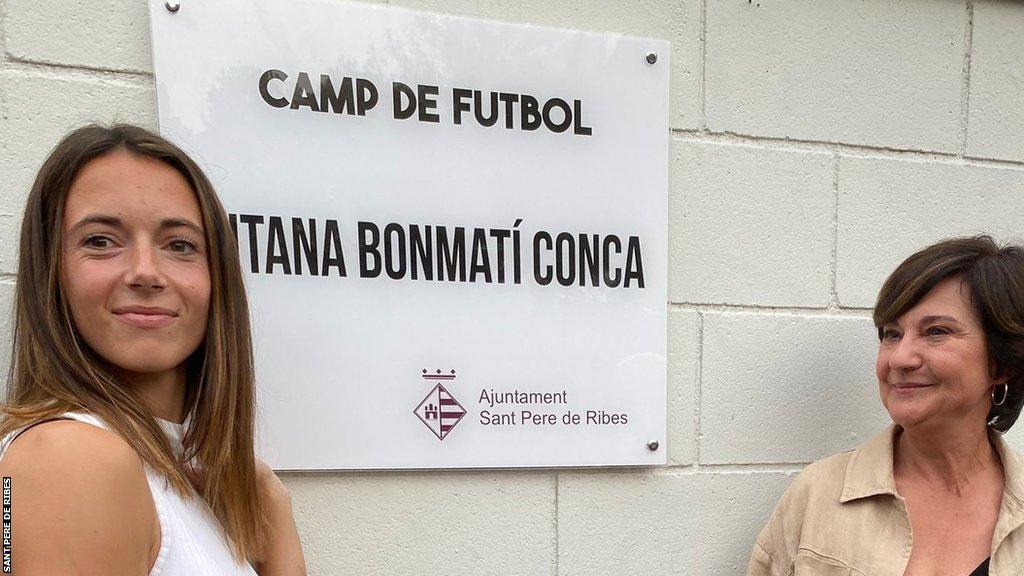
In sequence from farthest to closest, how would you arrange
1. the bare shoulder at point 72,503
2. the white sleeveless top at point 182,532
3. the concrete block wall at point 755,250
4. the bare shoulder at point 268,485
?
the concrete block wall at point 755,250
the bare shoulder at point 268,485
the white sleeveless top at point 182,532
the bare shoulder at point 72,503

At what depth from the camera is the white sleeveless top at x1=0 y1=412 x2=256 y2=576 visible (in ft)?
3.11

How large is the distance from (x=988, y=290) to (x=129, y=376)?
1.56 meters

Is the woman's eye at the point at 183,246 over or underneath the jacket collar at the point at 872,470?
over

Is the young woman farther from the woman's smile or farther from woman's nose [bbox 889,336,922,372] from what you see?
woman's nose [bbox 889,336,922,372]

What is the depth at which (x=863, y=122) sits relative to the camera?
187 cm

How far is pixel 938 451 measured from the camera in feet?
5.13

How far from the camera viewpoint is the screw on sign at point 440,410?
61.4 inches

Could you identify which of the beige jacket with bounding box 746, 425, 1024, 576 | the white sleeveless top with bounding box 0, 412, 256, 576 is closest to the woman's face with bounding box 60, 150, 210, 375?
the white sleeveless top with bounding box 0, 412, 256, 576

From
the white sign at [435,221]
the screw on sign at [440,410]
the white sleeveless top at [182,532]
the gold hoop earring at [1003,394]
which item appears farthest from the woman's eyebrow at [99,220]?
the gold hoop earring at [1003,394]

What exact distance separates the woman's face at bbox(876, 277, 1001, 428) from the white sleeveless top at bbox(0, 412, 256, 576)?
1295 mm

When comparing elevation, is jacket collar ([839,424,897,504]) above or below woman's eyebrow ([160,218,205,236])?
below

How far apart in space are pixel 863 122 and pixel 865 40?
0.20m

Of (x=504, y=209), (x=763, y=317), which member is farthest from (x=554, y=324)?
(x=763, y=317)

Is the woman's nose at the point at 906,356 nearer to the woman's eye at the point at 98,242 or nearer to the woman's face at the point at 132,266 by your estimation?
the woman's face at the point at 132,266
